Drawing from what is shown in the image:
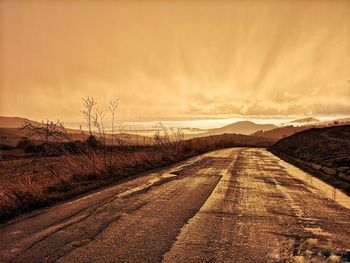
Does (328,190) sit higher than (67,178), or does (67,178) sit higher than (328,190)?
(67,178)

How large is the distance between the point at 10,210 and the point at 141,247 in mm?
3647

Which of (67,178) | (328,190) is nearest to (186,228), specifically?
(328,190)

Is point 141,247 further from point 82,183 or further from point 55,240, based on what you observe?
point 82,183

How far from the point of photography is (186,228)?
4.84 meters

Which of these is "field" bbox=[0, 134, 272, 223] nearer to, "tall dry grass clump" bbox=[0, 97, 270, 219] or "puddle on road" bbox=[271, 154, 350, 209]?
"tall dry grass clump" bbox=[0, 97, 270, 219]

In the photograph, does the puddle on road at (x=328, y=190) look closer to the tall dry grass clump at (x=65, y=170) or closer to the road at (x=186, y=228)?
the road at (x=186, y=228)

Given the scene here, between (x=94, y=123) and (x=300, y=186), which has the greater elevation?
(x=94, y=123)

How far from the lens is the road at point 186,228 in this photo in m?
3.83

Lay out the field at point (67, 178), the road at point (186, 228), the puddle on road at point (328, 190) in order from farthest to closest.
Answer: the puddle on road at point (328, 190), the field at point (67, 178), the road at point (186, 228)

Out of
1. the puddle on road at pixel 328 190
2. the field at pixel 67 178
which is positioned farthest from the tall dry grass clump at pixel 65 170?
the puddle on road at pixel 328 190

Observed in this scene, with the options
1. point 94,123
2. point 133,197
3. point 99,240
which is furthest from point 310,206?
point 94,123

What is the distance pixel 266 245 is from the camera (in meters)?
4.14

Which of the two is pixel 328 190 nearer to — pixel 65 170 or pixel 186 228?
pixel 186 228

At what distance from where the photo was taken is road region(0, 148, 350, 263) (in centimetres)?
383
